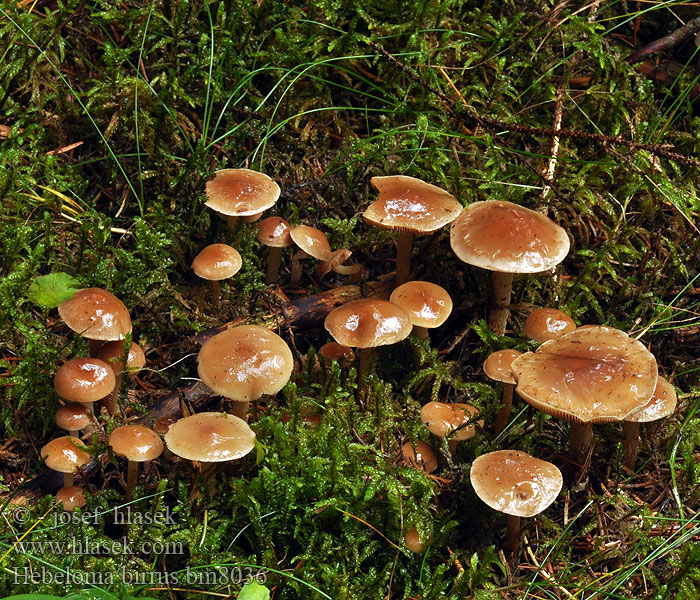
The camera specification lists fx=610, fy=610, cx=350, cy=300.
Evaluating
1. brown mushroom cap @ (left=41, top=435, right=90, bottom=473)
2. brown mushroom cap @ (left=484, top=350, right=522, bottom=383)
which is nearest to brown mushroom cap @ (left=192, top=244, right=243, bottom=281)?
brown mushroom cap @ (left=41, top=435, right=90, bottom=473)

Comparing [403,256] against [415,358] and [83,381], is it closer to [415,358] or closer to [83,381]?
[415,358]

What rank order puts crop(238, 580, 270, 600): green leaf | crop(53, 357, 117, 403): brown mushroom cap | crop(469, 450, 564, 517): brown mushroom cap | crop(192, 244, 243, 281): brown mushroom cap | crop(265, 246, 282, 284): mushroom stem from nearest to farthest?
crop(238, 580, 270, 600): green leaf → crop(469, 450, 564, 517): brown mushroom cap → crop(53, 357, 117, 403): brown mushroom cap → crop(192, 244, 243, 281): brown mushroom cap → crop(265, 246, 282, 284): mushroom stem

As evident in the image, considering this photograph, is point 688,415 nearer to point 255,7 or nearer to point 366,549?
point 366,549

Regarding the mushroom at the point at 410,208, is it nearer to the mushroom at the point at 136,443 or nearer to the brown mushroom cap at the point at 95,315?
the brown mushroom cap at the point at 95,315

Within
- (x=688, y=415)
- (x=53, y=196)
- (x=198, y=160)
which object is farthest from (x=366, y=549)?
(x=53, y=196)

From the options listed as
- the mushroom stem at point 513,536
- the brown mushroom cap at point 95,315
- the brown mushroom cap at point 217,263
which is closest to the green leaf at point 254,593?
the mushroom stem at point 513,536

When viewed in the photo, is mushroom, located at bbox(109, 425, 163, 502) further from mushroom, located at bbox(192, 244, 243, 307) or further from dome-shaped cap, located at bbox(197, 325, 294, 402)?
mushroom, located at bbox(192, 244, 243, 307)

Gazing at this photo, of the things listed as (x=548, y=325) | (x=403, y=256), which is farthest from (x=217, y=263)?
(x=548, y=325)
